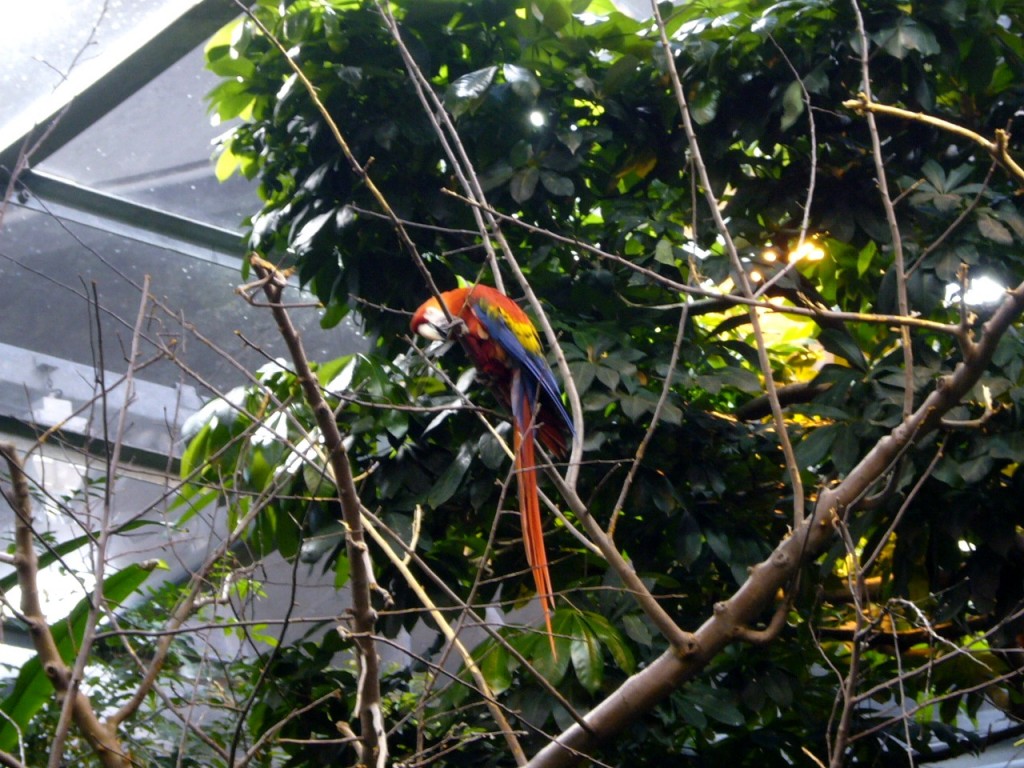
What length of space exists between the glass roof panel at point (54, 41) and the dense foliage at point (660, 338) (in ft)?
3.60

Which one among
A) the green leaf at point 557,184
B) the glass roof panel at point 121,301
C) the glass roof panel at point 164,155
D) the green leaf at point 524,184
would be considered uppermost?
the glass roof panel at point 164,155

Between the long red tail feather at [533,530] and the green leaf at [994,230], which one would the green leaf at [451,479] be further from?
the green leaf at [994,230]

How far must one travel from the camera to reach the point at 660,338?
2.16m

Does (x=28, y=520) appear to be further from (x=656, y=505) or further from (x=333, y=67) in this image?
(x=333, y=67)

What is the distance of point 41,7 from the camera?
3188 mm

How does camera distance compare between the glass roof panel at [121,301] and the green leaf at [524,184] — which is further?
the glass roof panel at [121,301]

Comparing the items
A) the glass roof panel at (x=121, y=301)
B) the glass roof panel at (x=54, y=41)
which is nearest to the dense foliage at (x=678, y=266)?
the glass roof panel at (x=54, y=41)

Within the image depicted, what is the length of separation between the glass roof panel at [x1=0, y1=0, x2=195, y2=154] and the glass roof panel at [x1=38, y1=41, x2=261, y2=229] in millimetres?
222

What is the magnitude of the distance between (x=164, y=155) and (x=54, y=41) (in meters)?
0.56

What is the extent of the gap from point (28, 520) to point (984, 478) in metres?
1.50

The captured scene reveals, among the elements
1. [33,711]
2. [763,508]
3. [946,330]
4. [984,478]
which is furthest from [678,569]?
[33,711]

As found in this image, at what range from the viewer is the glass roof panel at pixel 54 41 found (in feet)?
10.5

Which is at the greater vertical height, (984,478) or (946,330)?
(946,330)

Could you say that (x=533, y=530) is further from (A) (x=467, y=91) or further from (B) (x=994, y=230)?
(B) (x=994, y=230)
